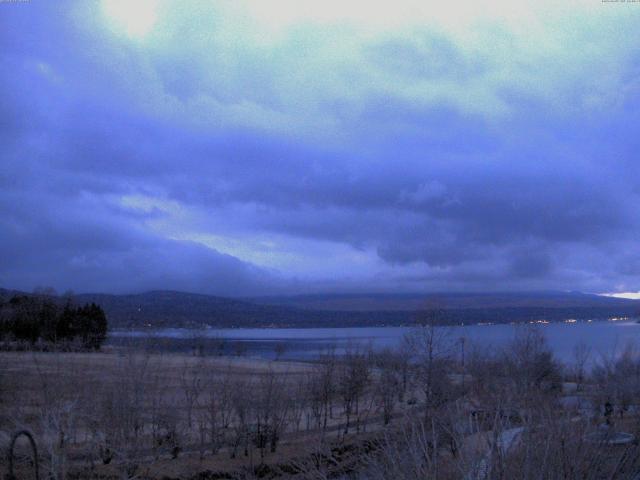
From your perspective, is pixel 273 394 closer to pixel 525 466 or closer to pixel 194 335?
pixel 525 466

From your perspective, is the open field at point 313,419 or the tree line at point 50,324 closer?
the open field at point 313,419

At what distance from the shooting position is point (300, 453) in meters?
32.1

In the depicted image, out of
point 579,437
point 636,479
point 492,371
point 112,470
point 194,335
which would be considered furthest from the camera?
point 194,335

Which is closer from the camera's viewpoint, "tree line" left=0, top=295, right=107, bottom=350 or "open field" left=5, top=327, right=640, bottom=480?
"open field" left=5, top=327, right=640, bottom=480

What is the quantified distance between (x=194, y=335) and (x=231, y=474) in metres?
67.0

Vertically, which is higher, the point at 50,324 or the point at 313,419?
the point at 50,324

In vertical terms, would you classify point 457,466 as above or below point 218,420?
above

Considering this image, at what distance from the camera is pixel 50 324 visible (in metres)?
97.8

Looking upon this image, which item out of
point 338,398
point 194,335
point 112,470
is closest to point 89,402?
point 112,470

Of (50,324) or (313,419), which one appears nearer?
(313,419)

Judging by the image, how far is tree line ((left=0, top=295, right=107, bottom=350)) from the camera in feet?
312

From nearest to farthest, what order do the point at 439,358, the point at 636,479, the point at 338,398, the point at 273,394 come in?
the point at 636,479, the point at 273,394, the point at 439,358, the point at 338,398

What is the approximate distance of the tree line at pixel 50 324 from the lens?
9519 cm

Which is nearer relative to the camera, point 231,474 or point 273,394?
point 231,474
